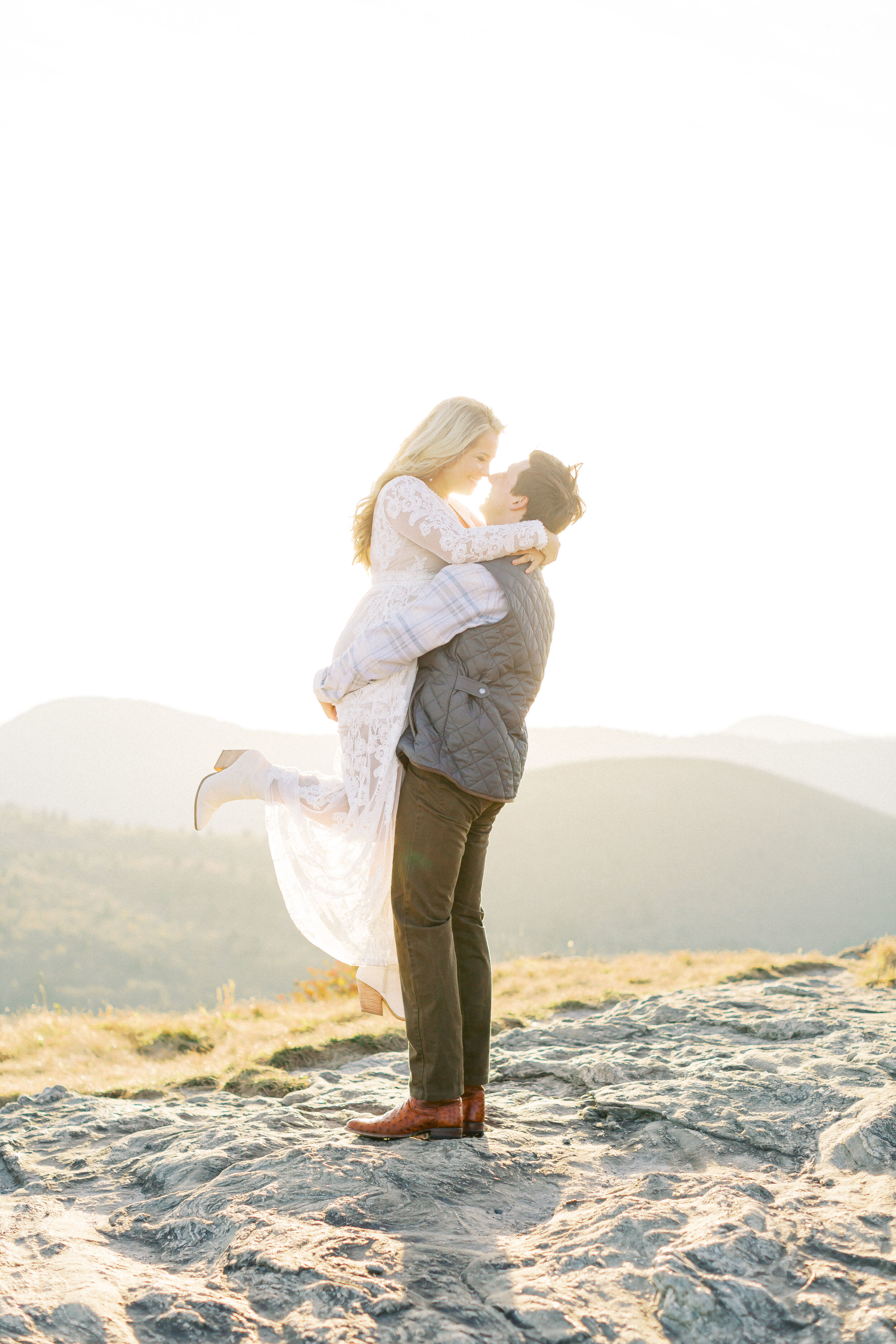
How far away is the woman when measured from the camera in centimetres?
339

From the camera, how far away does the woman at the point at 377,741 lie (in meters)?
3.39

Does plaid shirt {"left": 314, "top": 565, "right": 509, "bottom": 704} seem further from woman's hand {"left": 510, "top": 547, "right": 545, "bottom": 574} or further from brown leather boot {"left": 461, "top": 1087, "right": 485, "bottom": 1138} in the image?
brown leather boot {"left": 461, "top": 1087, "right": 485, "bottom": 1138}

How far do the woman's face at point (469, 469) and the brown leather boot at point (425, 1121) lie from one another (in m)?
2.25

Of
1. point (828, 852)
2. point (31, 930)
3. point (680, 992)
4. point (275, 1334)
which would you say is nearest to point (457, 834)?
point (275, 1334)

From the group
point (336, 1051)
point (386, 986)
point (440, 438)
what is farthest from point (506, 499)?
point (336, 1051)

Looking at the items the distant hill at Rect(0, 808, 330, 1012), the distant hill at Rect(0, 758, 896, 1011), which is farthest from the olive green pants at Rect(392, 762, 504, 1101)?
the distant hill at Rect(0, 758, 896, 1011)

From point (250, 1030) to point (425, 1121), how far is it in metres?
4.38

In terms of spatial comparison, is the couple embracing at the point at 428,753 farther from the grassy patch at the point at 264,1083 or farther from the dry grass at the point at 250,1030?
the dry grass at the point at 250,1030

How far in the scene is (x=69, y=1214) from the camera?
112 inches

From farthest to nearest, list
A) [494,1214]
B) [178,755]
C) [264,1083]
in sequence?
[178,755], [264,1083], [494,1214]

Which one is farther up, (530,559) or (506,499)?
(506,499)

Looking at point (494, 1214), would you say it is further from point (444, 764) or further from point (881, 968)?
point (881, 968)

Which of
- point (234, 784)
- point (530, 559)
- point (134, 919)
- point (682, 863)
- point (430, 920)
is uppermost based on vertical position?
point (530, 559)

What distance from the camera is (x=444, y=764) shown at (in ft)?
10.7
